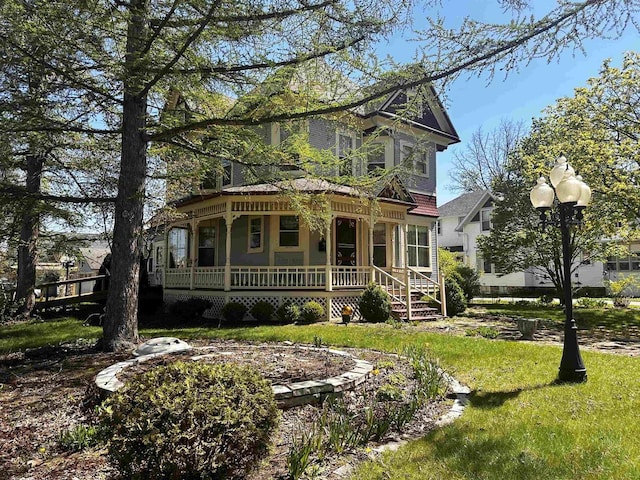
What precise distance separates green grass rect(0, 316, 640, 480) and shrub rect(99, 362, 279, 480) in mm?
928

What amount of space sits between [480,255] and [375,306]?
1470 centimetres

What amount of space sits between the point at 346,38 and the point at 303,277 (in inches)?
357

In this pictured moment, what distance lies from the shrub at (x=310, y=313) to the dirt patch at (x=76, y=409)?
15.6ft

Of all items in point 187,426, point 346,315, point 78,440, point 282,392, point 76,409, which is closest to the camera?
point 187,426

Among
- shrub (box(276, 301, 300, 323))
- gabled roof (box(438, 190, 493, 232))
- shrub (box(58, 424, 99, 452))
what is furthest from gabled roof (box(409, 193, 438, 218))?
gabled roof (box(438, 190, 493, 232))

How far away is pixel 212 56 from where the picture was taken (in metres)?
7.08

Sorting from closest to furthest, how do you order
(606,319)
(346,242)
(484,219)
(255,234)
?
(606,319)
(255,234)
(346,242)
(484,219)

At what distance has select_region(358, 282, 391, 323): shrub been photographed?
1295 cm

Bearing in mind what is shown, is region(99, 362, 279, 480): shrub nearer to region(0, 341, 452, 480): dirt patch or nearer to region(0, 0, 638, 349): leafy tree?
region(0, 341, 452, 480): dirt patch

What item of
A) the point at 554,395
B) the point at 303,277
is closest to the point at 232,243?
the point at 303,277

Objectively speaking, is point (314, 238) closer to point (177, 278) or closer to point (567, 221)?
point (177, 278)

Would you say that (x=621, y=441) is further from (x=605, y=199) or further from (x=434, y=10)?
(x=605, y=199)

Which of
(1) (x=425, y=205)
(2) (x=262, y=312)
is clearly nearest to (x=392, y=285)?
(1) (x=425, y=205)

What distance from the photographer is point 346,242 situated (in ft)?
52.6
